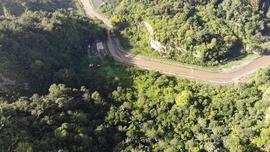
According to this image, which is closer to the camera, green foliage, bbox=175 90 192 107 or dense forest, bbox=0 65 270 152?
dense forest, bbox=0 65 270 152

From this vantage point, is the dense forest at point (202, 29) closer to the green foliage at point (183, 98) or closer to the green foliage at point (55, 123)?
the green foliage at point (183, 98)

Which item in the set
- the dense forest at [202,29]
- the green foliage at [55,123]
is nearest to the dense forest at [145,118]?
the green foliage at [55,123]

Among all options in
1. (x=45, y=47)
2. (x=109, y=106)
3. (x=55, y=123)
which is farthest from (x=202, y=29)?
(x=55, y=123)

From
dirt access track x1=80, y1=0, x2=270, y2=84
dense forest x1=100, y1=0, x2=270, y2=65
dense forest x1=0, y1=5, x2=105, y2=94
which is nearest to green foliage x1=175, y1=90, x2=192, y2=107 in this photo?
dirt access track x1=80, y1=0, x2=270, y2=84

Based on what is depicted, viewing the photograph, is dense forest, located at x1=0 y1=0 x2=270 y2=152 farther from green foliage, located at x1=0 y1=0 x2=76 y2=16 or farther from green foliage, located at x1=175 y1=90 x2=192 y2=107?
green foliage, located at x1=0 y1=0 x2=76 y2=16

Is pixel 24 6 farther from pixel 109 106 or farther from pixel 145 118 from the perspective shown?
pixel 145 118

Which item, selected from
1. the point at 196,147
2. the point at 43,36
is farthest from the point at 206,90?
the point at 43,36
